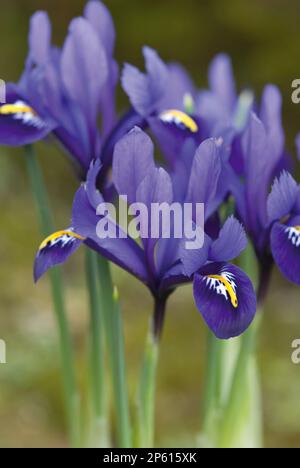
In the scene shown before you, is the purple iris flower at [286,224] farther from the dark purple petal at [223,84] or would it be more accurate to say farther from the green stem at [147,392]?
the dark purple petal at [223,84]

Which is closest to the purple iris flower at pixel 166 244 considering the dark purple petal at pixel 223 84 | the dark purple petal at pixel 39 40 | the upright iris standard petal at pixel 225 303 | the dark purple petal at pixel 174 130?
the upright iris standard petal at pixel 225 303

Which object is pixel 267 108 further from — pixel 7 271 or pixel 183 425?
pixel 7 271

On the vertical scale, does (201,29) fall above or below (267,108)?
above

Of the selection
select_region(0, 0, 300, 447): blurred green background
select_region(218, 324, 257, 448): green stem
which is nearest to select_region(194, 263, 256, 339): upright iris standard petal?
select_region(218, 324, 257, 448): green stem
